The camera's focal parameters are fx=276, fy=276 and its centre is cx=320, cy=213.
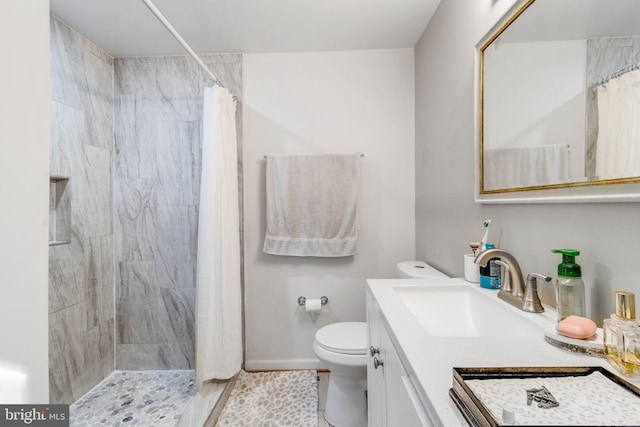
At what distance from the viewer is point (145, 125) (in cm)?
183

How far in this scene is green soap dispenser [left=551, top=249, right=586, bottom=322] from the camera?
0.68 metres

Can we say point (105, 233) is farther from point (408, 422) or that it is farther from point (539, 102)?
point (539, 102)

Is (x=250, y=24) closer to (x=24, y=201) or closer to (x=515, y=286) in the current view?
(x=24, y=201)

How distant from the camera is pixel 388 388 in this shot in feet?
2.69

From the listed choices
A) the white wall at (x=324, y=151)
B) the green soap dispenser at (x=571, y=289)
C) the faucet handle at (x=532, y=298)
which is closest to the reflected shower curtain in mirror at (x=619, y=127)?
the green soap dispenser at (x=571, y=289)

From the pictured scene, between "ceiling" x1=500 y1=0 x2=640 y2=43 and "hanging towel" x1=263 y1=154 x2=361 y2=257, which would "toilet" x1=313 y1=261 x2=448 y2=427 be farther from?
"ceiling" x1=500 y1=0 x2=640 y2=43

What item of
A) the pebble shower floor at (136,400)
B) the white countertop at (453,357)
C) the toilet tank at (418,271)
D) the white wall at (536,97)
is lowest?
the pebble shower floor at (136,400)

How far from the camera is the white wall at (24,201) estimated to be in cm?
48

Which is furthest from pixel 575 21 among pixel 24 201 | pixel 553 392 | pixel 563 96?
pixel 24 201

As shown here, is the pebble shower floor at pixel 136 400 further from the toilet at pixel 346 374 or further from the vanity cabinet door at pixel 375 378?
the vanity cabinet door at pixel 375 378

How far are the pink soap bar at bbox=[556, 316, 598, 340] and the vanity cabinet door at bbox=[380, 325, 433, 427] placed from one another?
1.18 ft

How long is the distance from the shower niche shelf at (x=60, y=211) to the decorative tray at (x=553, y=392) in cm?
195

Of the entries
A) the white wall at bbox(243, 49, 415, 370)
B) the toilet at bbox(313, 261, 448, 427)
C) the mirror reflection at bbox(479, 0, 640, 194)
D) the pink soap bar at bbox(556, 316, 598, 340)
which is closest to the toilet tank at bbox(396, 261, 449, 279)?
the toilet at bbox(313, 261, 448, 427)

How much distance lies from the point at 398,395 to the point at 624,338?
0.47m
